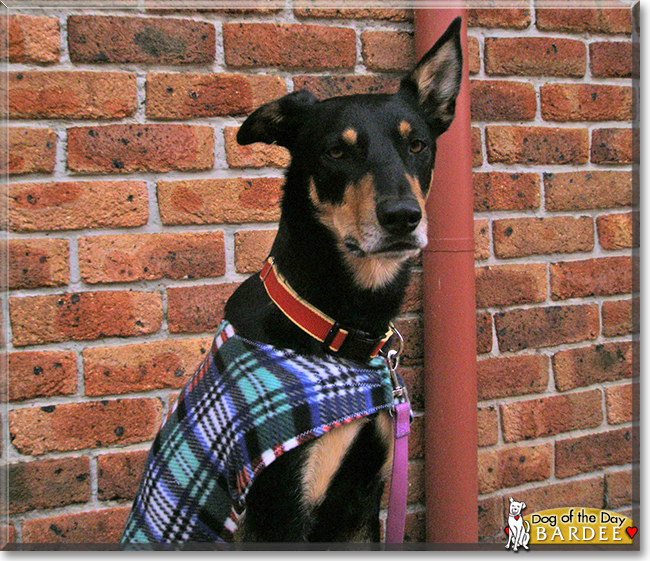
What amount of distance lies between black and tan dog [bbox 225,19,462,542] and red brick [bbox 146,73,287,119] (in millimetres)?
236

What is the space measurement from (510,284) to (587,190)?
42 cm

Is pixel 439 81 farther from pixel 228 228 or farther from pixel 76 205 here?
pixel 76 205

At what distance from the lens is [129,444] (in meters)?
1.34

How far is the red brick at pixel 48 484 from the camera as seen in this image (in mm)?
1268

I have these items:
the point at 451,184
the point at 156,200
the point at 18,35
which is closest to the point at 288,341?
the point at 156,200

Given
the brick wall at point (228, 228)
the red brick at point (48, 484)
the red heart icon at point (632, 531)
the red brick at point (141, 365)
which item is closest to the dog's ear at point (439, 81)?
the brick wall at point (228, 228)

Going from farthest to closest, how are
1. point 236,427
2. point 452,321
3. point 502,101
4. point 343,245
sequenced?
point 502,101, point 452,321, point 343,245, point 236,427

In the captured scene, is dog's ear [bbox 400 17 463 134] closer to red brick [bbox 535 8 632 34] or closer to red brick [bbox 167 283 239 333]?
red brick [bbox 535 8 632 34]

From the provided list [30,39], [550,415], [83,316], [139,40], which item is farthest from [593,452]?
[30,39]

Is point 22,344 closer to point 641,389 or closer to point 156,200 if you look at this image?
point 156,200

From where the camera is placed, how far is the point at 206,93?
136 cm

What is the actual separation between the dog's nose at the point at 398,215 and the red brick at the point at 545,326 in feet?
2.34

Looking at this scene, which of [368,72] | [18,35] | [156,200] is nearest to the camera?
[18,35]

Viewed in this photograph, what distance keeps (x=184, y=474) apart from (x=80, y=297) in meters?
0.60
